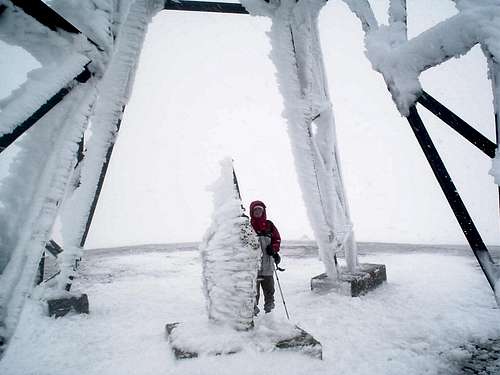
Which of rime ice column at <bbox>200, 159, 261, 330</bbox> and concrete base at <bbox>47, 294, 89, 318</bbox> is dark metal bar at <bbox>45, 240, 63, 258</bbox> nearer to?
concrete base at <bbox>47, 294, 89, 318</bbox>

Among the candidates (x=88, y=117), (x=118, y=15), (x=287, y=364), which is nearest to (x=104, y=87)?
(x=118, y=15)

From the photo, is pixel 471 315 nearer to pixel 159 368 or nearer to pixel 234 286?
pixel 234 286

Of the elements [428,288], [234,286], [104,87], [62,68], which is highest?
[104,87]

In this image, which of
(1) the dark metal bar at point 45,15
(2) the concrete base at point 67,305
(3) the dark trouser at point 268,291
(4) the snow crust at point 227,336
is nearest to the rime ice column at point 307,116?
(3) the dark trouser at point 268,291

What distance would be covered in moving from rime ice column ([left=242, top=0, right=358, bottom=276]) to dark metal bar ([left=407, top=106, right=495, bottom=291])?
6.58 ft

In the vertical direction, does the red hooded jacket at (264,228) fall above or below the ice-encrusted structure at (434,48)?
below

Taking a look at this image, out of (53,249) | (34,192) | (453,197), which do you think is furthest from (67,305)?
(453,197)

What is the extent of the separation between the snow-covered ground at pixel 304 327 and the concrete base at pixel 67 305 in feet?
Answer: 0.47

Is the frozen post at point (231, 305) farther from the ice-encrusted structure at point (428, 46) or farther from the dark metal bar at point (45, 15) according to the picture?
the dark metal bar at point (45, 15)

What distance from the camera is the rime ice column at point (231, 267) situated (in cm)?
279

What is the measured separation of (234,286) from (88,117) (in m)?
1.87

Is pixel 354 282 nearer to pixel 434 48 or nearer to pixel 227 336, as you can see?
pixel 227 336

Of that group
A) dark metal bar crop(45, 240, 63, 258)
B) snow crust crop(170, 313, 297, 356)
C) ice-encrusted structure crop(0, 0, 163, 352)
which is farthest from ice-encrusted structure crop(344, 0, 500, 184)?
dark metal bar crop(45, 240, 63, 258)

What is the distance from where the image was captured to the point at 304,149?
4.35m
